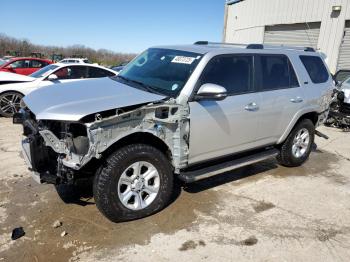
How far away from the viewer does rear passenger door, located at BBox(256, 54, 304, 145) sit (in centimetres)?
500

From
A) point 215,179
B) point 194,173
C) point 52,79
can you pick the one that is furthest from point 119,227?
point 52,79

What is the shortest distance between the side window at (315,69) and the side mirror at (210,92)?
94.1 inches

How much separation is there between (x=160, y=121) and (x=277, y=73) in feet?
7.53

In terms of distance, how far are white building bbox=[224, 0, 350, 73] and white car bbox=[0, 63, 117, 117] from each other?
9.99 meters

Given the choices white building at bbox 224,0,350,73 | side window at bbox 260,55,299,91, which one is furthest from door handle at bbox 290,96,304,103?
white building at bbox 224,0,350,73

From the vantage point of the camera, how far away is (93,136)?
3.44 m

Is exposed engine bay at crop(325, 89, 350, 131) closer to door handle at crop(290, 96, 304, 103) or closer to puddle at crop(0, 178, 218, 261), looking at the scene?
door handle at crop(290, 96, 304, 103)

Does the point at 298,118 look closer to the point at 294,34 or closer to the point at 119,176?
the point at 119,176

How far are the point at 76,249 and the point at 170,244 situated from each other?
93cm

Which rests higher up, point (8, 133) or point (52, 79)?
point (52, 79)

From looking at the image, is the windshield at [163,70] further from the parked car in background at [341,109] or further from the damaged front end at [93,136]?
the parked car in background at [341,109]

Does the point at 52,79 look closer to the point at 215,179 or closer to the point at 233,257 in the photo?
the point at 215,179

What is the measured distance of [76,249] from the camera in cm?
347

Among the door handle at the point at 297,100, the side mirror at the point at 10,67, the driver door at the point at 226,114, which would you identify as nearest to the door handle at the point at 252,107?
the driver door at the point at 226,114
